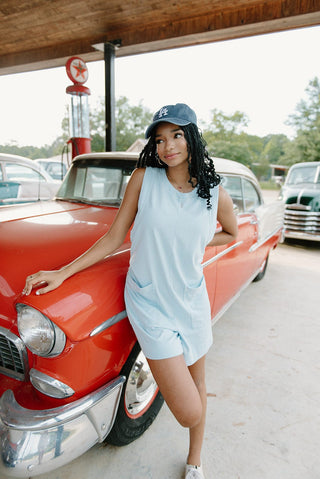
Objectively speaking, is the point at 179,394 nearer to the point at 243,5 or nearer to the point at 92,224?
the point at 92,224

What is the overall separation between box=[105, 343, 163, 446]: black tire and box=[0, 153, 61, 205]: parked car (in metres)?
3.71

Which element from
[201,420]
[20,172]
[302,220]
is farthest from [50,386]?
[302,220]

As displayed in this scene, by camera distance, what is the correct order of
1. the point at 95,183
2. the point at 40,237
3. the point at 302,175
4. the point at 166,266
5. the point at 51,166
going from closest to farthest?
the point at 166,266, the point at 40,237, the point at 95,183, the point at 302,175, the point at 51,166

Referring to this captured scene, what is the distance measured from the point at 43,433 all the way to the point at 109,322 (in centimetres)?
48

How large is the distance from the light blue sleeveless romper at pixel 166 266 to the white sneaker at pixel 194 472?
665 mm

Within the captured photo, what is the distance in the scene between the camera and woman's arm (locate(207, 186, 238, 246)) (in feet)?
5.12

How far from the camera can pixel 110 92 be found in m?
6.02

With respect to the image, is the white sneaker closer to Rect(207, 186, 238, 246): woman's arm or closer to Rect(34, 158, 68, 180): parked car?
Rect(207, 186, 238, 246): woman's arm

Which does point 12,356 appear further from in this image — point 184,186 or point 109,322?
point 184,186

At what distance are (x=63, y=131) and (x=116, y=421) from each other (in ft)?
133

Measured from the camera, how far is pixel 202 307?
57.1 inches

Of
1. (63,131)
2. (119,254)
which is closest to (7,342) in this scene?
(119,254)

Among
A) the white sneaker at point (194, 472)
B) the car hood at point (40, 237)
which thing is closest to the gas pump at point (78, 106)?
the car hood at point (40, 237)

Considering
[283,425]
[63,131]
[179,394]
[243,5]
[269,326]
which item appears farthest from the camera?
[63,131]
